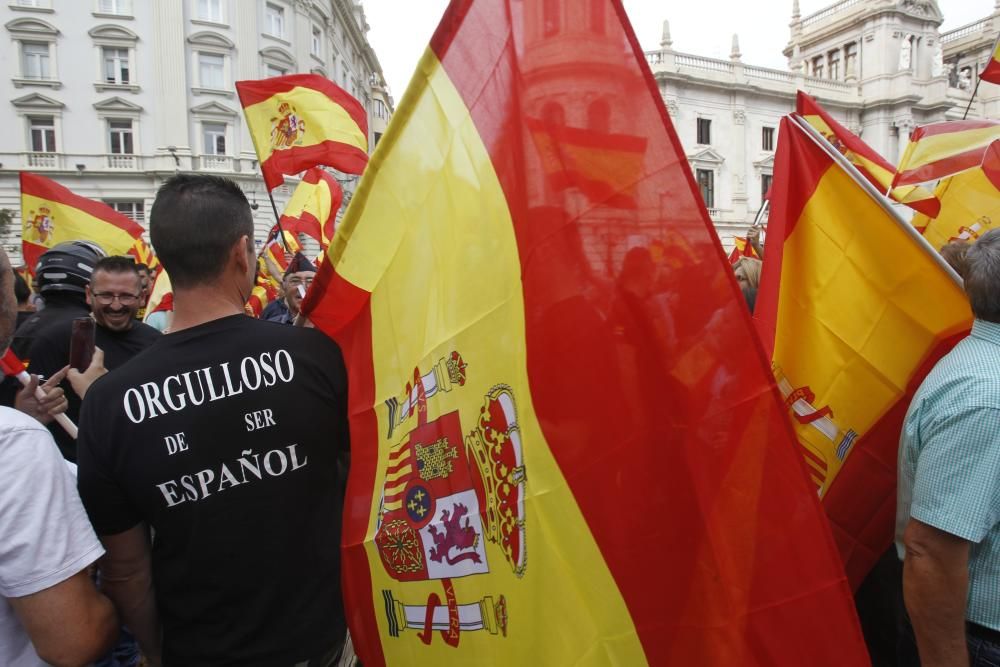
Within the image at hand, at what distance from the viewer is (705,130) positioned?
1346 inches

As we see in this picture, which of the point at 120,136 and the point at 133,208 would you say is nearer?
the point at 120,136

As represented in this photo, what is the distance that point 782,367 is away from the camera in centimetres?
211

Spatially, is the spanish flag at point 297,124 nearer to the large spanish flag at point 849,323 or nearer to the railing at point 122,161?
the large spanish flag at point 849,323

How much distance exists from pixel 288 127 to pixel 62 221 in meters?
2.70

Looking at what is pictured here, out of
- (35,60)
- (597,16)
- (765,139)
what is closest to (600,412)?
(597,16)

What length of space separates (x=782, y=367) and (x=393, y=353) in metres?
1.29

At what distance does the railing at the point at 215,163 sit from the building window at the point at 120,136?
315 centimetres

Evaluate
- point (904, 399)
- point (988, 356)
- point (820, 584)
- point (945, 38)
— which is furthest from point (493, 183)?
point (945, 38)

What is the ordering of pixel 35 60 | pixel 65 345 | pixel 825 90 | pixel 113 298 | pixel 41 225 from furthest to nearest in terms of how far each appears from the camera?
pixel 825 90, pixel 35 60, pixel 41 225, pixel 113 298, pixel 65 345

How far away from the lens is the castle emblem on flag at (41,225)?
6.38 metres

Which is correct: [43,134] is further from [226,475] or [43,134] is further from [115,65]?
[226,475]

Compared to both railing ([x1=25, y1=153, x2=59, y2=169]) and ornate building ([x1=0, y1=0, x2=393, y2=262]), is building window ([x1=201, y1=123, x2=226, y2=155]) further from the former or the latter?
railing ([x1=25, y1=153, x2=59, y2=169])

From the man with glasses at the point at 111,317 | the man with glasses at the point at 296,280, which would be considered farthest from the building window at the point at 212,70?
the man with glasses at the point at 111,317

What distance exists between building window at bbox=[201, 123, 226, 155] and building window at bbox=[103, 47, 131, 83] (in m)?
3.61
